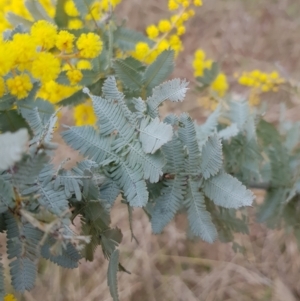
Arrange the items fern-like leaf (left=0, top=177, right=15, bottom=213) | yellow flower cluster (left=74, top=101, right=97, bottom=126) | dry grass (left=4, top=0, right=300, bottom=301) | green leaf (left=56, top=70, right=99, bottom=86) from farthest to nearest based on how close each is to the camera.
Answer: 1. dry grass (left=4, top=0, right=300, bottom=301)
2. yellow flower cluster (left=74, top=101, right=97, bottom=126)
3. green leaf (left=56, top=70, right=99, bottom=86)
4. fern-like leaf (left=0, top=177, right=15, bottom=213)

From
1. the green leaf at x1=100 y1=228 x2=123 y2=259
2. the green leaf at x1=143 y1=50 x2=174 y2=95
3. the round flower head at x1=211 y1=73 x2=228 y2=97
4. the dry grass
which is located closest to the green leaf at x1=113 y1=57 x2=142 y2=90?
the green leaf at x1=143 y1=50 x2=174 y2=95

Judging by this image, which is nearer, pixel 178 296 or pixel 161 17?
pixel 178 296

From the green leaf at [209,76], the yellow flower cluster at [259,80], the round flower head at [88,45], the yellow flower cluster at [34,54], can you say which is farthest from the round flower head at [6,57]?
the yellow flower cluster at [259,80]

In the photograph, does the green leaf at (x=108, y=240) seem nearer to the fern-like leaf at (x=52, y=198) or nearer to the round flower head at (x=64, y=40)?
the fern-like leaf at (x=52, y=198)

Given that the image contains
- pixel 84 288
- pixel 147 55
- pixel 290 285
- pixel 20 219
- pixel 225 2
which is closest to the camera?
pixel 20 219

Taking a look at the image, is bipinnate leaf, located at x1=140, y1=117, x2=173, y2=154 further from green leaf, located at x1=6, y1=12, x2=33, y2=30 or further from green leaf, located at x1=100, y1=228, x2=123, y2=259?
green leaf, located at x1=6, y1=12, x2=33, y2=30

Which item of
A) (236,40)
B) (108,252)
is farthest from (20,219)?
(236,40)

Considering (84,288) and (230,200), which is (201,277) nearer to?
(84,288)
